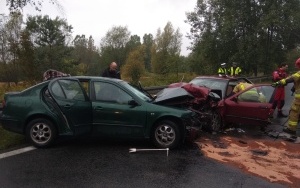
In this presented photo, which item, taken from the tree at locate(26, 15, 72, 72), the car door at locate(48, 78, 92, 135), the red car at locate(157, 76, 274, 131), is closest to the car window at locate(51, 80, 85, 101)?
the car door at locate(48, 78, 92, 135)

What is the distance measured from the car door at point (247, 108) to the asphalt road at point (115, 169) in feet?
8.83

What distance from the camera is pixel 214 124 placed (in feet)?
29.1

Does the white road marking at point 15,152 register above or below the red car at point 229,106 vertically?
below

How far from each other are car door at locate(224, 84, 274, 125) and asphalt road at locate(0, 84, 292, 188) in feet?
8.83

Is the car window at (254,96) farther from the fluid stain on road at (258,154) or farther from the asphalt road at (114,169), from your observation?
the asphalt road at (114,169)

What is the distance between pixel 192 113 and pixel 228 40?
25915 mm

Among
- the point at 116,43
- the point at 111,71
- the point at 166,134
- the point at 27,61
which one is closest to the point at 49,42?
the point at 116,43

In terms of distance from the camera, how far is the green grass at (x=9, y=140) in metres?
6.87

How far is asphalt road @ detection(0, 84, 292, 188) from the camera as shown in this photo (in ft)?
16.6

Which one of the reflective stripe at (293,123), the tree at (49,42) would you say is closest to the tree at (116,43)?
the tree at (49,42)

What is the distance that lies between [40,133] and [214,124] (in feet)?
14.9

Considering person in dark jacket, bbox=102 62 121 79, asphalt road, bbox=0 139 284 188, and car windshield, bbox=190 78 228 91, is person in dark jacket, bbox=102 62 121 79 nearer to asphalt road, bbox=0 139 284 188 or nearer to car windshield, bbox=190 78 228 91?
car windshield, bbox=190 78 228 91

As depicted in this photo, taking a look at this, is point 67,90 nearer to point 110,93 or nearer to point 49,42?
point 110,93

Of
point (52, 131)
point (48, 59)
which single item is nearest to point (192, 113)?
point (52, 131)
